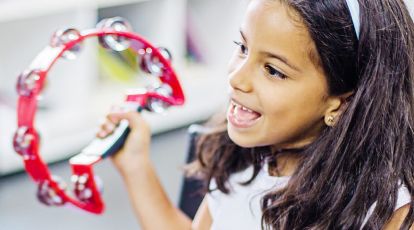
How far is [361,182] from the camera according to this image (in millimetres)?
819

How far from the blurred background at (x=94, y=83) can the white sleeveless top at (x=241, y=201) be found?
0.79 metres


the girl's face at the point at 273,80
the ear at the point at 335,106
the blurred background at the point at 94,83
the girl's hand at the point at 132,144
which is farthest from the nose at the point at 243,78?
the blurred background at the point at 94,83

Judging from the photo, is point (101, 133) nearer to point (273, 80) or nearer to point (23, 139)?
point (23, 139)

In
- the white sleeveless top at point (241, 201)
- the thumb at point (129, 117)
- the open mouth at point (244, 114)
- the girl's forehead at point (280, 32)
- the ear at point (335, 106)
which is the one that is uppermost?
the girl's forehead at point (280, 32)

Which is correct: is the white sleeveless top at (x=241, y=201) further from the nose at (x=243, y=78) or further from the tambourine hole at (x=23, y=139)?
the tambourine hole at (x=23, y=139)

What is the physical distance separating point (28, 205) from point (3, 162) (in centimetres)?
23

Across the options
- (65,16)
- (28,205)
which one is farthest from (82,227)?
(65,16)

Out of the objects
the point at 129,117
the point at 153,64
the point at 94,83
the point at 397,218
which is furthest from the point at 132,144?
the point at 94,83

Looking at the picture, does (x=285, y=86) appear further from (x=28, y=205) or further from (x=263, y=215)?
(x=28, y=205)

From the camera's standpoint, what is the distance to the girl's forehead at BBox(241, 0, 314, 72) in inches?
30.1

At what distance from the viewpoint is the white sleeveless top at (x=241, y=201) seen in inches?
37.9

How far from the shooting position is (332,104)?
840mm

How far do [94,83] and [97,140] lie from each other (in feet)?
4.96

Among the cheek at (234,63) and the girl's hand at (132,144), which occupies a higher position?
the cheek at (234,63)
